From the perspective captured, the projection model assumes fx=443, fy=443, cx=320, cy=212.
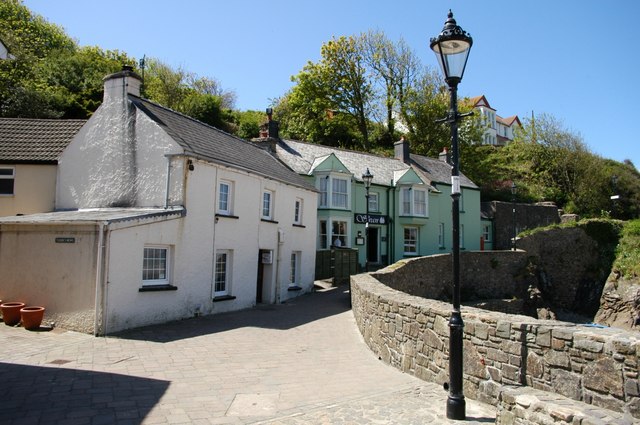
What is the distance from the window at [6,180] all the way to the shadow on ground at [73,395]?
451 inches

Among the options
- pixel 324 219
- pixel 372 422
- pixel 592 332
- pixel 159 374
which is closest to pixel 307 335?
pixel 159 374

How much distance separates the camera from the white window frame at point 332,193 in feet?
88.3

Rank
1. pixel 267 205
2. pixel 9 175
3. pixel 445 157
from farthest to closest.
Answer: pixel 445 157 → pixel 267 205 → pixel 9 175

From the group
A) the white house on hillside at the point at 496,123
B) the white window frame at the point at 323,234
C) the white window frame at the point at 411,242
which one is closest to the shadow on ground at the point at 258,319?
the white window frame at the point at 323,234

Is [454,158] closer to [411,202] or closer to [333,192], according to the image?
[333,192]

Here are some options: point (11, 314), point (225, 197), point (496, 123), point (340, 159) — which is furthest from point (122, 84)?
point (496, 123)

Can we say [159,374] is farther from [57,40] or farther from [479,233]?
[57,40]

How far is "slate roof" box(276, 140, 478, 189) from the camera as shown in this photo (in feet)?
91.2

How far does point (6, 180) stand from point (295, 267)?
12.3m

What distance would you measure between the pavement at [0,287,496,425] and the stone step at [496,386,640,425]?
0.69 meters

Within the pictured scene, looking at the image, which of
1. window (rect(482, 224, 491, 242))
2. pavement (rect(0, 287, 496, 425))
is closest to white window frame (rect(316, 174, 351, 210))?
pavement (rect(0, 287, 496, 425))

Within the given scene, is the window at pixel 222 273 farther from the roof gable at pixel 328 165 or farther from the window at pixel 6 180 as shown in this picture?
the roof gable at pixel 328 165

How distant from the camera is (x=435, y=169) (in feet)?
120

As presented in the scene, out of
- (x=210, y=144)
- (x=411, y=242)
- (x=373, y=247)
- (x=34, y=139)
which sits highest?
(x=34, y=139)
